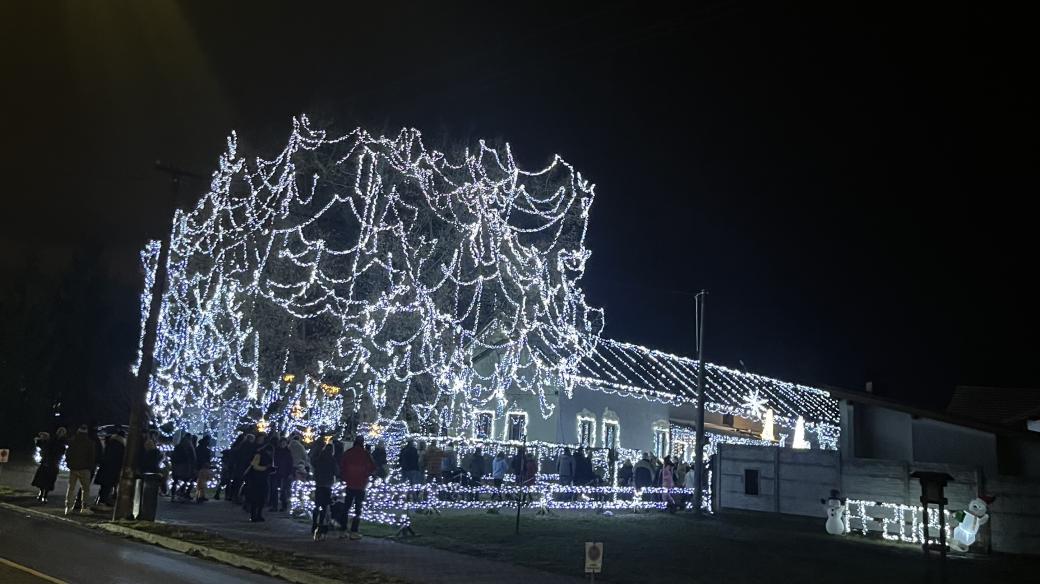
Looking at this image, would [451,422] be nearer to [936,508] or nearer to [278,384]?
[278,384]

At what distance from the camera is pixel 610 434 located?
39.3 metres

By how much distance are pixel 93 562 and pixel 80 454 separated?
672 cm

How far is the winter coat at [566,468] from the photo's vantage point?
2834 centimetres

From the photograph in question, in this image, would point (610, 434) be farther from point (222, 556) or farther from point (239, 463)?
point (222, 556)

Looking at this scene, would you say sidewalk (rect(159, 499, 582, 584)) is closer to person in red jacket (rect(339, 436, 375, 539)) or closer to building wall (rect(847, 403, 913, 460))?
person in red jacket (rect(339, 436, 375, 539))

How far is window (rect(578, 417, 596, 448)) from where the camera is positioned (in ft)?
122

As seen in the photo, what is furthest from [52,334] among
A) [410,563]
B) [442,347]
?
[410,563]

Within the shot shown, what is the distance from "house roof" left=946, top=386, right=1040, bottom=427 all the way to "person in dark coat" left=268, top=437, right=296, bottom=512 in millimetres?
36013

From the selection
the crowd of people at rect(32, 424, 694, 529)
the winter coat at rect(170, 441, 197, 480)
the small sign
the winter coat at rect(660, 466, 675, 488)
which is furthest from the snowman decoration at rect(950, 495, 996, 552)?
the winter coat at rect(170, 441, 197, 480)

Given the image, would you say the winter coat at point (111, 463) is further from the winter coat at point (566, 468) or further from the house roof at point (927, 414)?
the house roof at point (927, 414)

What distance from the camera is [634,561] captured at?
15.1 meters

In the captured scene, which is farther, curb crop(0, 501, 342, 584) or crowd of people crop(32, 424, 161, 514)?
crowd of people crop(32, 424, 161, 514)

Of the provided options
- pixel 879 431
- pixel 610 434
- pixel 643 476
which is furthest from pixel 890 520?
pixel 610 434

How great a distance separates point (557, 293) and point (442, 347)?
17.2 feet
